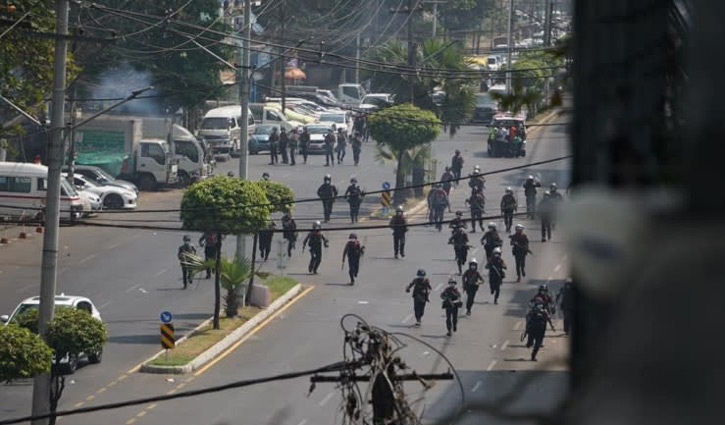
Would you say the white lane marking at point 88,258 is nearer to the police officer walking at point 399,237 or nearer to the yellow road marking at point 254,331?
the yellow road marking at point 254,331

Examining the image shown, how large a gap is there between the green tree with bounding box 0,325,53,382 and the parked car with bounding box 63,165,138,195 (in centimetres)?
1964

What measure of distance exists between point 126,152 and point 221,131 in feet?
21.5

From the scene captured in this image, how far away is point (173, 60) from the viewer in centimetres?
4347

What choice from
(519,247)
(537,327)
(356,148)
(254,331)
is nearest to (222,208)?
(254,331)

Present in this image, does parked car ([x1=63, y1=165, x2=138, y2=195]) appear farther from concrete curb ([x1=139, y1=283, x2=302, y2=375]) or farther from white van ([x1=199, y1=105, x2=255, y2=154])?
concrete curb ([x1=139, y1=283, x2=302, y2=375])

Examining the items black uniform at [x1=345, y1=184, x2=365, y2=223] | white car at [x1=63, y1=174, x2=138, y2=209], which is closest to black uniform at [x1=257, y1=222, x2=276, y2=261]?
black uniform at [x1=345, y1=184, x2=365, y2=223]

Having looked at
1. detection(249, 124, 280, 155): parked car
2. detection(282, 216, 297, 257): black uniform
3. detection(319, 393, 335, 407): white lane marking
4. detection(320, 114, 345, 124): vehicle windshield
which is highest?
detection(320, 114, 345, 124): vehicle windshield

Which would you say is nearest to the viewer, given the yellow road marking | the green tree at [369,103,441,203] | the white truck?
the yellow road marking

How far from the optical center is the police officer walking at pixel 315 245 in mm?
28516

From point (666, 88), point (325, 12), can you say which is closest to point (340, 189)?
point (325, 12)

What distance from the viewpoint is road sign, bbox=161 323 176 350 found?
68.5ft

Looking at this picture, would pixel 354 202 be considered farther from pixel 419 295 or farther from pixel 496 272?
pixel 419 295

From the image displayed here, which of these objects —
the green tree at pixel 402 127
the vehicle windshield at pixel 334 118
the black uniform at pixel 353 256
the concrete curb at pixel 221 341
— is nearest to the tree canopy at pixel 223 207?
the concrete curb at pixel 221 341

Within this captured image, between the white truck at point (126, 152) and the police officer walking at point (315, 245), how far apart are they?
1169cm
